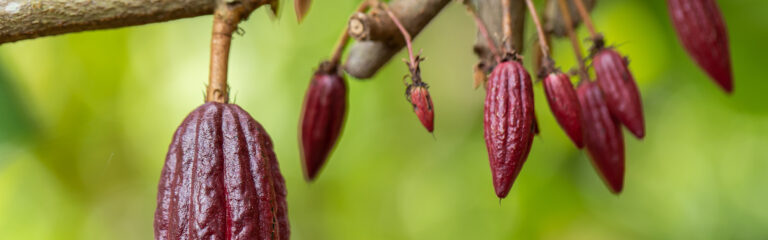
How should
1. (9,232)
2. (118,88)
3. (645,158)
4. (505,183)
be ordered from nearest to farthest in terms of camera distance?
(505,183) < (645,158) < (9,232) < (118,88)

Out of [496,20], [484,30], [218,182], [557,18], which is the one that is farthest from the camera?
[557,18]

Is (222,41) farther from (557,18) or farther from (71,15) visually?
(557,18)

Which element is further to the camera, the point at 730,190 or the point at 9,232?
the point at 9,232

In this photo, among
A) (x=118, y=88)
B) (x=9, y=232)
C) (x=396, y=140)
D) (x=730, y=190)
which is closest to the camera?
(x=730, y=190)

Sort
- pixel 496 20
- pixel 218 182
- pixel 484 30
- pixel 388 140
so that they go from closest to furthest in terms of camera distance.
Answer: pixel 218 182 → pixel 484 30 → pixel 496 20 → pixel 388 140

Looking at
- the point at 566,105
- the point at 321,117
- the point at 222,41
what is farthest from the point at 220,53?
the point at 566,105

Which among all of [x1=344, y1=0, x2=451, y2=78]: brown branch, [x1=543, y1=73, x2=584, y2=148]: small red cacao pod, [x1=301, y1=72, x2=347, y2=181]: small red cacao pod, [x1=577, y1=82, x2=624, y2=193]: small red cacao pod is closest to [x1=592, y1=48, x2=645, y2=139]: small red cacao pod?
[x1=577, y1=82, x2=624, y2=193]: small red cacao pod

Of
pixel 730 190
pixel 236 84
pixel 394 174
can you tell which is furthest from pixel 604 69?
pixel 236 84

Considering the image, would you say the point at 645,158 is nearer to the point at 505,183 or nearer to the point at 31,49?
the point at 505,183
